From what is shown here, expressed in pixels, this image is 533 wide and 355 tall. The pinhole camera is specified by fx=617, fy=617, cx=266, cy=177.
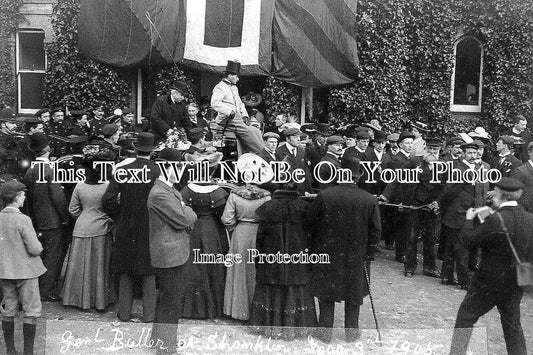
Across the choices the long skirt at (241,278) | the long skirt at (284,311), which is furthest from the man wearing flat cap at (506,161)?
the long skirt at (241,278)

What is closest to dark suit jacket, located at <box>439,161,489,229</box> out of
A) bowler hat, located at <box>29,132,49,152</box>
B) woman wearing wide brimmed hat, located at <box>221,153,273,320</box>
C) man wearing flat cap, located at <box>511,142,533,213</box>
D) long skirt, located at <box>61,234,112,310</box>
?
man wearing flat cap, located at <box>511,142,533,213</box>

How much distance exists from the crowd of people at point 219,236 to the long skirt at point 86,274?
0.04ft

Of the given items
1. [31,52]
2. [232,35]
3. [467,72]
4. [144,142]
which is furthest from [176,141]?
[467,72]

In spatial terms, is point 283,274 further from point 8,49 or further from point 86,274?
point 8,49

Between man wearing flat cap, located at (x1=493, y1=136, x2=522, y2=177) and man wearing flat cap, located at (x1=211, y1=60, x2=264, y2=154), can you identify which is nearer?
man wearing flat cap, located at (x1=211, y1=60, x2=264, y2=154)

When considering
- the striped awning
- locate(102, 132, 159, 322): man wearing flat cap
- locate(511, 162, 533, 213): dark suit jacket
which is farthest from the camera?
the striped awning

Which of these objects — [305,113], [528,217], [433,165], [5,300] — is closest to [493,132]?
[305,113]

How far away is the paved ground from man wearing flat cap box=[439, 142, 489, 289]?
57 centimetres

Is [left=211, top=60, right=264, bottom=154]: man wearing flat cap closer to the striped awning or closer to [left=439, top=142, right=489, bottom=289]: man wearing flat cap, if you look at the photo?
[left=439, top=142, right=489, bottom=289]: man wearing flat cap

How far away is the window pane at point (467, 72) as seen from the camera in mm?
13398

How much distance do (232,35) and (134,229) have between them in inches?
240

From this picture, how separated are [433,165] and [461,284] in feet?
5.43

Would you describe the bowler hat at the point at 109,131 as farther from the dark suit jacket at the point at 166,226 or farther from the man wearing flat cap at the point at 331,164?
the man wearing flat cap at the point at 331,164

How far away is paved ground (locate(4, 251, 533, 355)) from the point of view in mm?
6102
